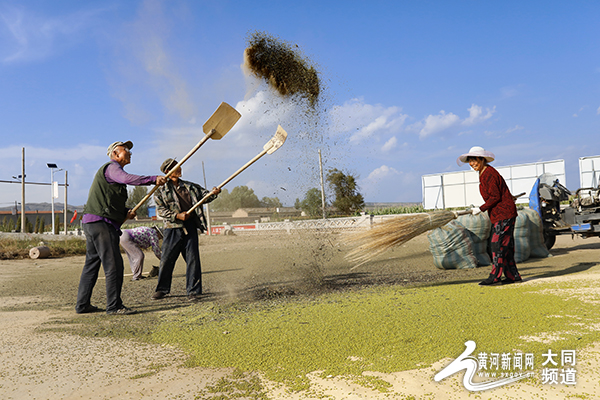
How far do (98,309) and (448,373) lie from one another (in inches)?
148

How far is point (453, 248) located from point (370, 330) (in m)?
4.16

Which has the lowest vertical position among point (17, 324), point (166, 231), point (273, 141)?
point (17, 324)

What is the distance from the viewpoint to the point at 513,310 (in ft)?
11.5

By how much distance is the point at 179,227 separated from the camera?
192 inches

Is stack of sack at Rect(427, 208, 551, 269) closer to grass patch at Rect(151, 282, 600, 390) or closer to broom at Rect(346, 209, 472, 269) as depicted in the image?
broom at Rect(346, 209, 472, 269)

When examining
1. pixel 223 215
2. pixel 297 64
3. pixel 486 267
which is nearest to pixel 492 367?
pixel 486 267

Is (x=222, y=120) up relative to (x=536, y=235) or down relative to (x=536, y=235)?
up

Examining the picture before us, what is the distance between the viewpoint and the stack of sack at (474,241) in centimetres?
673

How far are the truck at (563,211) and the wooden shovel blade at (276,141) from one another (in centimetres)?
578

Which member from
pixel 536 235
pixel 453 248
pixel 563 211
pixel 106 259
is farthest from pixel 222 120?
pixel 563 211

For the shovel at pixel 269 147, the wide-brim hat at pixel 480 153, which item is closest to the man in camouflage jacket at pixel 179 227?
the shovel at pixel 269 147

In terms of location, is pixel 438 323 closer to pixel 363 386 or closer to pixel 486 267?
pixel 363 386

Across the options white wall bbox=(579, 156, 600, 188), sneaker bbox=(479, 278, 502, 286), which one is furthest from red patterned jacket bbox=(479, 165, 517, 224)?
white wall bbox=(579, 156, 600, 188)

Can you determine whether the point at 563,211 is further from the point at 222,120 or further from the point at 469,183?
the point at 469,183
